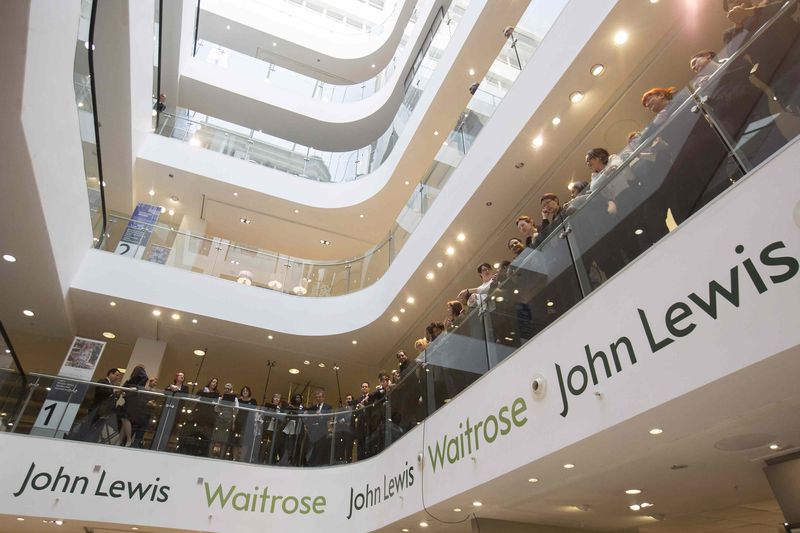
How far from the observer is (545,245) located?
14.3 feet

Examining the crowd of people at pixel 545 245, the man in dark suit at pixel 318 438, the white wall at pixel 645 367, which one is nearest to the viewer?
the white wall at pixel 645 367

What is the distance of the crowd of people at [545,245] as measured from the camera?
294cm

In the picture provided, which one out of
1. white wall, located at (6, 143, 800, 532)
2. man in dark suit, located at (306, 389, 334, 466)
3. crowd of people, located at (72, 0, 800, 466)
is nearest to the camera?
white wall, located at (6, 143, 800, 532)

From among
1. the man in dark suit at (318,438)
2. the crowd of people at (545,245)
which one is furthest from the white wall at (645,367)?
the man in dark suit at (318,438)

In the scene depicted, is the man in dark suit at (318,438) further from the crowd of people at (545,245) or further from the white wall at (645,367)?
the white wall at (645,367)

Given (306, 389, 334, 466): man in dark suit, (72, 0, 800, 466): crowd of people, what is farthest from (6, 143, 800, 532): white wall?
(306, 389, 334, 466): man in dark suit

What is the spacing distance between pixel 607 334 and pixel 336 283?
7864 millimetres

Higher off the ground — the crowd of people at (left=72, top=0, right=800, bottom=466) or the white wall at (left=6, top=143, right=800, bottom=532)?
the crowd of people at (left=72, top=0, right=800, bottom=466)

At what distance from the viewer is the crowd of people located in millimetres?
2939

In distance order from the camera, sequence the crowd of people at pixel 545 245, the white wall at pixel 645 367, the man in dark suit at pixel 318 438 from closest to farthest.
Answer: the white wall at pixel 645 367 < the crowd of people at pixel 545 245 < the man in dark suit at pixel 318 438

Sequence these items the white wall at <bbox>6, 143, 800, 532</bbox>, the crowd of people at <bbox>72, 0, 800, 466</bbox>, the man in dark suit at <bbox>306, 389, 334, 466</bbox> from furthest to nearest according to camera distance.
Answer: the man in dark suit at <bbox>306, 389, 334, 466</bbox> < the crowd of people at <bbox>72, 0, 800, 466</bbox> < the white wall at <bbox>6, 143, 800, 532</bbox>

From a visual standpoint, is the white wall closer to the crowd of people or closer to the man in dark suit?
the crowd of people

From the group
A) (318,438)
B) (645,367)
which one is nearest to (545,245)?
(645,367)

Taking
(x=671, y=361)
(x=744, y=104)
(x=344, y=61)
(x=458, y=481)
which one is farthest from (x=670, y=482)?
(x=344, y=61)
